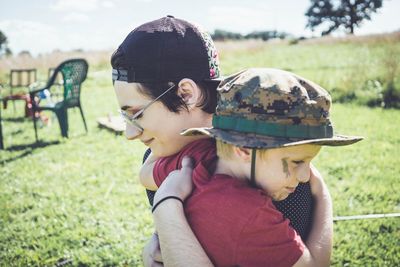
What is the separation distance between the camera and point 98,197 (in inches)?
179

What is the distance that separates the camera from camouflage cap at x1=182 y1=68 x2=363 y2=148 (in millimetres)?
1133

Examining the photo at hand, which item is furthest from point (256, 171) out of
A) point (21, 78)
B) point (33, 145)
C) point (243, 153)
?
point (21, 78)

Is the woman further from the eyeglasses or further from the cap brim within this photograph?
the cap brim

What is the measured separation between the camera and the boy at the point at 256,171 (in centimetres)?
111

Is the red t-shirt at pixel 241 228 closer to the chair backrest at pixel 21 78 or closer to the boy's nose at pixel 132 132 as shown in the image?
the boy's nose at pixel 132 132

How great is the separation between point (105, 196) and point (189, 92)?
3401 millimetres

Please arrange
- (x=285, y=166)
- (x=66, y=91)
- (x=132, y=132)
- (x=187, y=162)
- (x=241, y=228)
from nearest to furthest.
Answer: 1. (x=241, y=228)
2. (x=285, y=166)
3. (x=187, y=162)
4. (x=132, y=132)
5. (x=66, y=91)

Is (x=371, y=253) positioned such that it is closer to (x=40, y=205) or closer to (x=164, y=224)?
(x=164, y=224)

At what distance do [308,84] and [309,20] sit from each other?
65937 millimetres

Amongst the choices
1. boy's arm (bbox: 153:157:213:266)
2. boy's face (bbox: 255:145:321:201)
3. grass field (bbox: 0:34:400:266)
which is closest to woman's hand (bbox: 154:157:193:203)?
boy's arm (bbox: 153:157:213:266)

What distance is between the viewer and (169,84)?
150cm

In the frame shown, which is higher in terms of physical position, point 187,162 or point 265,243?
point 187,162

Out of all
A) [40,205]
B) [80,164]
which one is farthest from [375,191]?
[80,164]

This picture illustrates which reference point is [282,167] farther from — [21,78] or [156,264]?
[21,78]
